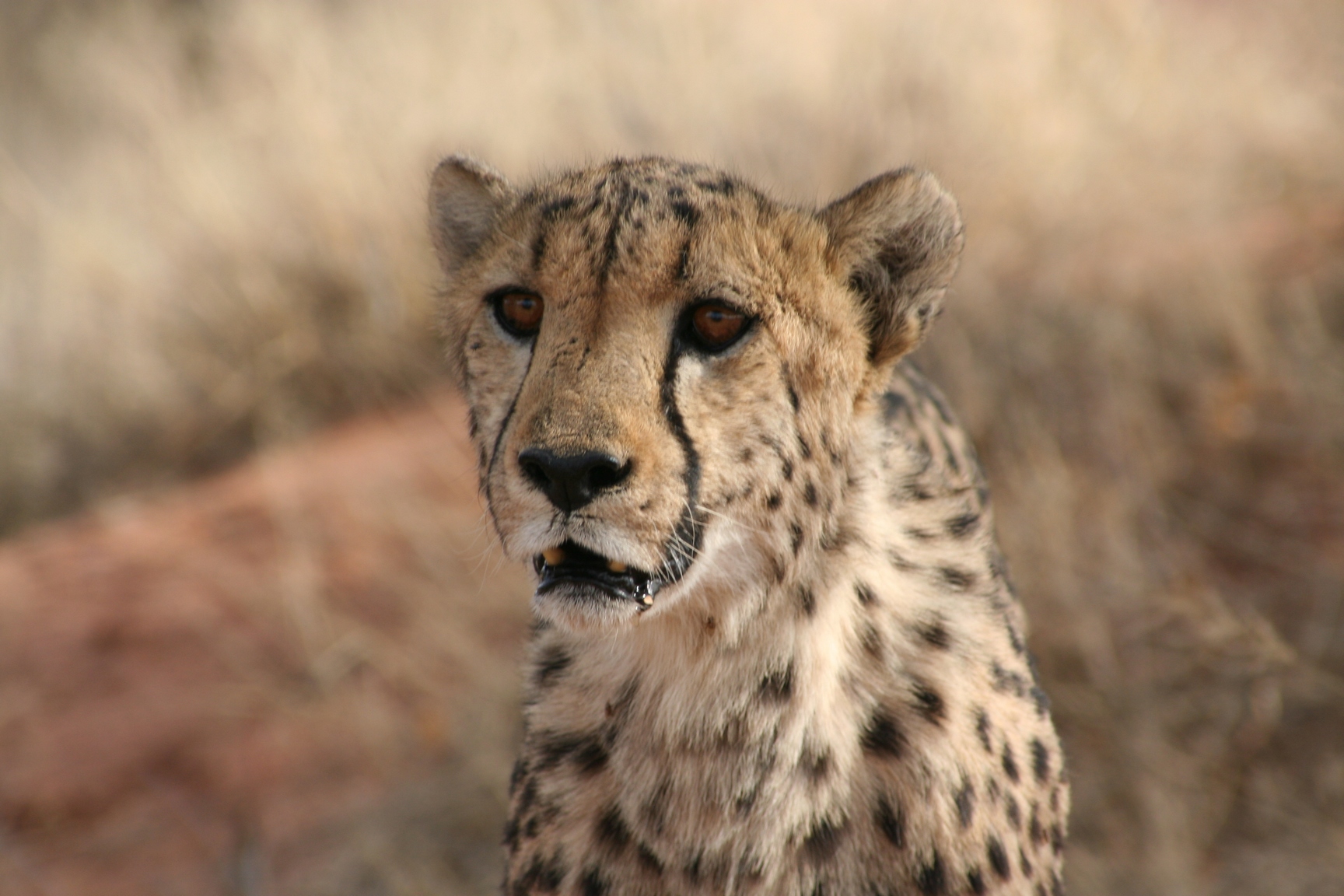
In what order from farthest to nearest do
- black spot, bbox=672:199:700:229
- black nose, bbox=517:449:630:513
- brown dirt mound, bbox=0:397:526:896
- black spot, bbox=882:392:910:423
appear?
brown dirt mound, bbox=0:397:526:896
black spot, bbox=882:392:910:423
black spot, bbox=672:199:700:229
black nose, bbox=517:449:630:513

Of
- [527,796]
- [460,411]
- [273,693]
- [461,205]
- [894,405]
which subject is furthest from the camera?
[460,411]

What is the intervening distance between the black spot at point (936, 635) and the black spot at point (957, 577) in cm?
8

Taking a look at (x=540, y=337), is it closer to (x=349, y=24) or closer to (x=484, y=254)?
(x=484, y=254)

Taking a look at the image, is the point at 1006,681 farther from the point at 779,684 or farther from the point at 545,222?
the point at 545,222

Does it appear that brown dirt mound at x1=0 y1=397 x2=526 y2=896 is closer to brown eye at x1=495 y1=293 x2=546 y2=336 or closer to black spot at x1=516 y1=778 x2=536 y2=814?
black spot at x1=516 y1=778 x2=536 y2=814

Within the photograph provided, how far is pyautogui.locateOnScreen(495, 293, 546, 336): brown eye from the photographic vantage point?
1582 mm

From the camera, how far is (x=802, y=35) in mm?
6660

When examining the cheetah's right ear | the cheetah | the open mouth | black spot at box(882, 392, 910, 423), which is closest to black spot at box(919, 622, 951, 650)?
the cheetah

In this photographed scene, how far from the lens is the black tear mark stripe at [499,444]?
1478 mm

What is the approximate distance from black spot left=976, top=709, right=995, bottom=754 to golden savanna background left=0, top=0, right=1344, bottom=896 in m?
0.71

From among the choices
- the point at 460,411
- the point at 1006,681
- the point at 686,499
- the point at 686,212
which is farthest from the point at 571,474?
the point at 460,411

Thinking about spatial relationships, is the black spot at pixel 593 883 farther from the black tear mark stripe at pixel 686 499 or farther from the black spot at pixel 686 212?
the black spot at pixel 686 212

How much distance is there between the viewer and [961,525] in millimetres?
1891

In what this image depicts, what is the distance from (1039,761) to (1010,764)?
91 mm
